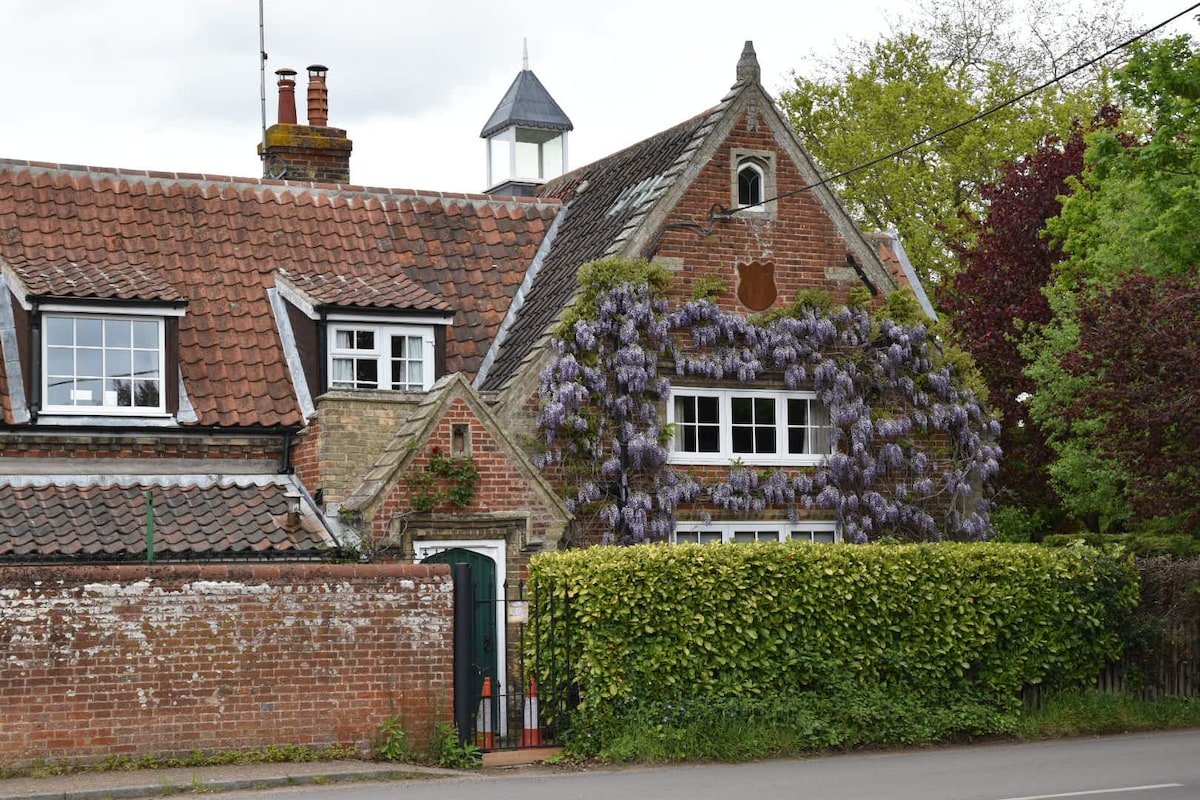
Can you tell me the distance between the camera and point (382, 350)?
910 inches

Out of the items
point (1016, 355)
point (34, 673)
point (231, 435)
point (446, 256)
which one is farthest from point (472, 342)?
point (1016, 355)

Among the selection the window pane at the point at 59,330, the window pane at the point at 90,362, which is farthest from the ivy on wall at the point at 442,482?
the window pane at the point at 59,330

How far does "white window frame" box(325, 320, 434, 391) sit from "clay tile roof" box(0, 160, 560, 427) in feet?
1.25

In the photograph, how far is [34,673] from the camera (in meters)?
15.3

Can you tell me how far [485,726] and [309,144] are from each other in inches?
512

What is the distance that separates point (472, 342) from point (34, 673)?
406 inches

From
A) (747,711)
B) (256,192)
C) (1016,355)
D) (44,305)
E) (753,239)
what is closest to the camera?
(747,711)

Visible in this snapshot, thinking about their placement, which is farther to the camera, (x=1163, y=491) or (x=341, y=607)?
(x=1163, y=491)

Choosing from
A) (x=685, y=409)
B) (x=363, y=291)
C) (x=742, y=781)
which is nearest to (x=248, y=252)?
(x=363, y=291)

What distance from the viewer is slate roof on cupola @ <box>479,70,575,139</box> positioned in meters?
30.9

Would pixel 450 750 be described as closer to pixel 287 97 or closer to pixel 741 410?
pixel 741 410

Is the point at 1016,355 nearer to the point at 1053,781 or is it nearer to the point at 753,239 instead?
the point at 753,239

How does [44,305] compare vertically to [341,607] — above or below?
above

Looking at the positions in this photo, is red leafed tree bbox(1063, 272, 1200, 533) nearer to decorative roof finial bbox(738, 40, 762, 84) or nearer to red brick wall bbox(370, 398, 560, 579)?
decorative roof finial bbox(738, 40, 762, 84)
